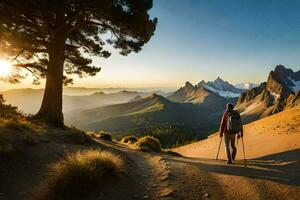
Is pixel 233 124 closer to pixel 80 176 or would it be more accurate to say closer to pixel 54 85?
pixel 80 176

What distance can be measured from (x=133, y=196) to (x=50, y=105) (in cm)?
1261

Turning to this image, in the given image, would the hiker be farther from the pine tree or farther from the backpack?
the pine tree

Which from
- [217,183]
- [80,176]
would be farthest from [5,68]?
[217,183]

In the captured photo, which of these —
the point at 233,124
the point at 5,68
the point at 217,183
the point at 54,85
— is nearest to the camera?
the point at 217,183

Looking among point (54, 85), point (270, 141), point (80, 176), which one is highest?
point (54, 85)

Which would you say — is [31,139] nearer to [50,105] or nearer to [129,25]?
[50,105]

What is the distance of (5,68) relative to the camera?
823 inches

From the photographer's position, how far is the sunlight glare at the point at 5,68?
19962 millimetres

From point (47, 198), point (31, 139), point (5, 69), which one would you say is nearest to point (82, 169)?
point (47, 198)

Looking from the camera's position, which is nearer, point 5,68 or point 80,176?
point 80,176

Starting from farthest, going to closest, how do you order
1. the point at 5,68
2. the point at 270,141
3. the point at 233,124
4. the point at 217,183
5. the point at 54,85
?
the point at 270,141, the point at 5,68, the point at 54,85, the point at 233,124, the point at 217,183

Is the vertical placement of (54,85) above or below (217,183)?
above

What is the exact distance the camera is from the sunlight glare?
1996 cm

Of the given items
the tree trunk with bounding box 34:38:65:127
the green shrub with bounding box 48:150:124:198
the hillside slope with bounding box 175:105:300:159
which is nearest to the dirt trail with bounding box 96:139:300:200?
the green shrub with bounding box 48:150:124:198
